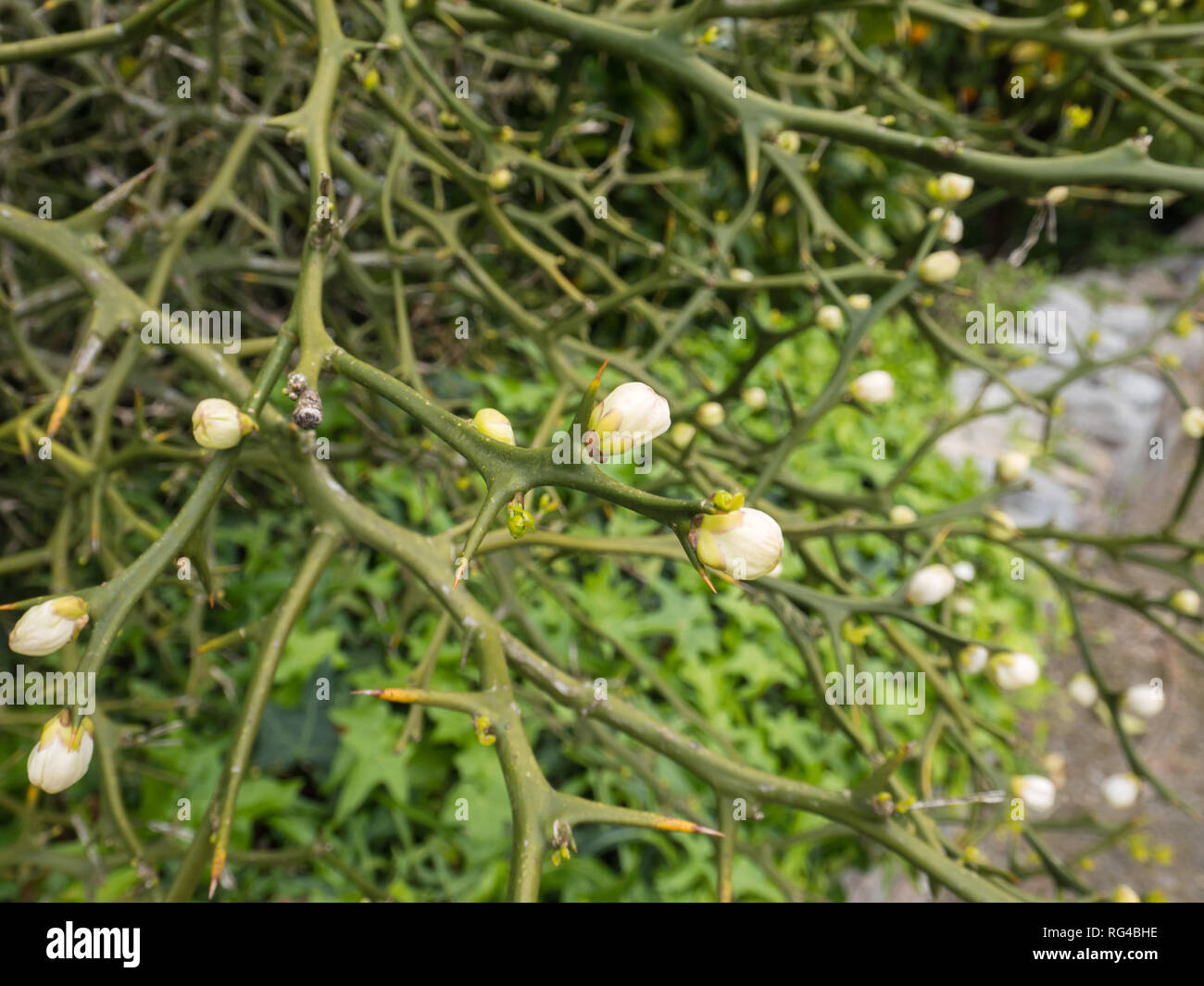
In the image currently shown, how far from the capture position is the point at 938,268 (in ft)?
3.08

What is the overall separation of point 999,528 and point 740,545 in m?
0.76

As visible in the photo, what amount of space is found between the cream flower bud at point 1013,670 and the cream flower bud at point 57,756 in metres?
0.88

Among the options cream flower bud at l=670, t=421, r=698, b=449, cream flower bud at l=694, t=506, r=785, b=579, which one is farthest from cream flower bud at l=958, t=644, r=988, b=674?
cream flower bud at l=694, t=506, r=785, b=579

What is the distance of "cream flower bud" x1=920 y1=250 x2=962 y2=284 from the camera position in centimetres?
93

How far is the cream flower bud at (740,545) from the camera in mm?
461

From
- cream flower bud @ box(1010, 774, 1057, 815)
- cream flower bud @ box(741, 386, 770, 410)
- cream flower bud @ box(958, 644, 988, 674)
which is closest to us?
cream flower bud @ box(958, 644, 988, 674)

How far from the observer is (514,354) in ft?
8.71

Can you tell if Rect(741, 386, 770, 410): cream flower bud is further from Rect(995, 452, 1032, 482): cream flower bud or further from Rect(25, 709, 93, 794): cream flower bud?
Rect(25, 709, 93, 794): cream flower bud

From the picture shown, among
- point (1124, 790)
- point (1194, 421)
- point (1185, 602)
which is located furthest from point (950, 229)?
point (1124, 790)

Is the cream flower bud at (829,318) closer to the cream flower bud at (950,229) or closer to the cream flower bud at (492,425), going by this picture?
the cream flower bud at (950,229)

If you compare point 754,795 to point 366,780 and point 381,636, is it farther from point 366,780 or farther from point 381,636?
point 381,636

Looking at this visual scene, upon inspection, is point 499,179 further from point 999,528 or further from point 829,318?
point 999,528

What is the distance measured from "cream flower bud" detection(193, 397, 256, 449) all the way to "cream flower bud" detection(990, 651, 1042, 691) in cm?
81
